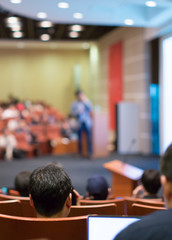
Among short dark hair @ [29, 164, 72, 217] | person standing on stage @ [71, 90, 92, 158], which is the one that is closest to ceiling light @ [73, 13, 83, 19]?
person standing on stage @ [71, 90, 92, 158]

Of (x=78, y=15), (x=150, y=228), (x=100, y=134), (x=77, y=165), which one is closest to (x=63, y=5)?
(x=78, y=15)

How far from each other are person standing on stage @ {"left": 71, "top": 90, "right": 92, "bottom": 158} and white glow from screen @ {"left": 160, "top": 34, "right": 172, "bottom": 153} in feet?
6.26

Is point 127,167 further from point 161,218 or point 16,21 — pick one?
point 16,21

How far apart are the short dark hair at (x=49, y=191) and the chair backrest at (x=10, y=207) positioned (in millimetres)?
462

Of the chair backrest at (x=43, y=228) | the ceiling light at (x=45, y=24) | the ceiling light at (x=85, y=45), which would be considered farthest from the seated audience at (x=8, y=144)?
the ceiling light at (x=85, y=45)

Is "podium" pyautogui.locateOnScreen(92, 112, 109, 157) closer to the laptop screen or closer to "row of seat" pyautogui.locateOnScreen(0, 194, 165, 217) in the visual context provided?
"row of seat" pyautogui.locateOnScreen(0, 194, 165, 217)

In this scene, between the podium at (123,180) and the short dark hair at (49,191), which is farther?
the podium at (123,180)

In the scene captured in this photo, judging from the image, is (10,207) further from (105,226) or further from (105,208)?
(105,226)

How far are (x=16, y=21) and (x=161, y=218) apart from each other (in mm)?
11379

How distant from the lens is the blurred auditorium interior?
792cm

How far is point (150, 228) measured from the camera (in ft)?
3.28

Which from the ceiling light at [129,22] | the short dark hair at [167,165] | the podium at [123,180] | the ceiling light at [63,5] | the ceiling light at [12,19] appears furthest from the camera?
the ceiling light at [12,19]

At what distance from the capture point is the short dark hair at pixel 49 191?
183 cm

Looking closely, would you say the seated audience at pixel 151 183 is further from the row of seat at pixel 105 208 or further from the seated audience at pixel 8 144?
the seated audience at pixel 8 144
